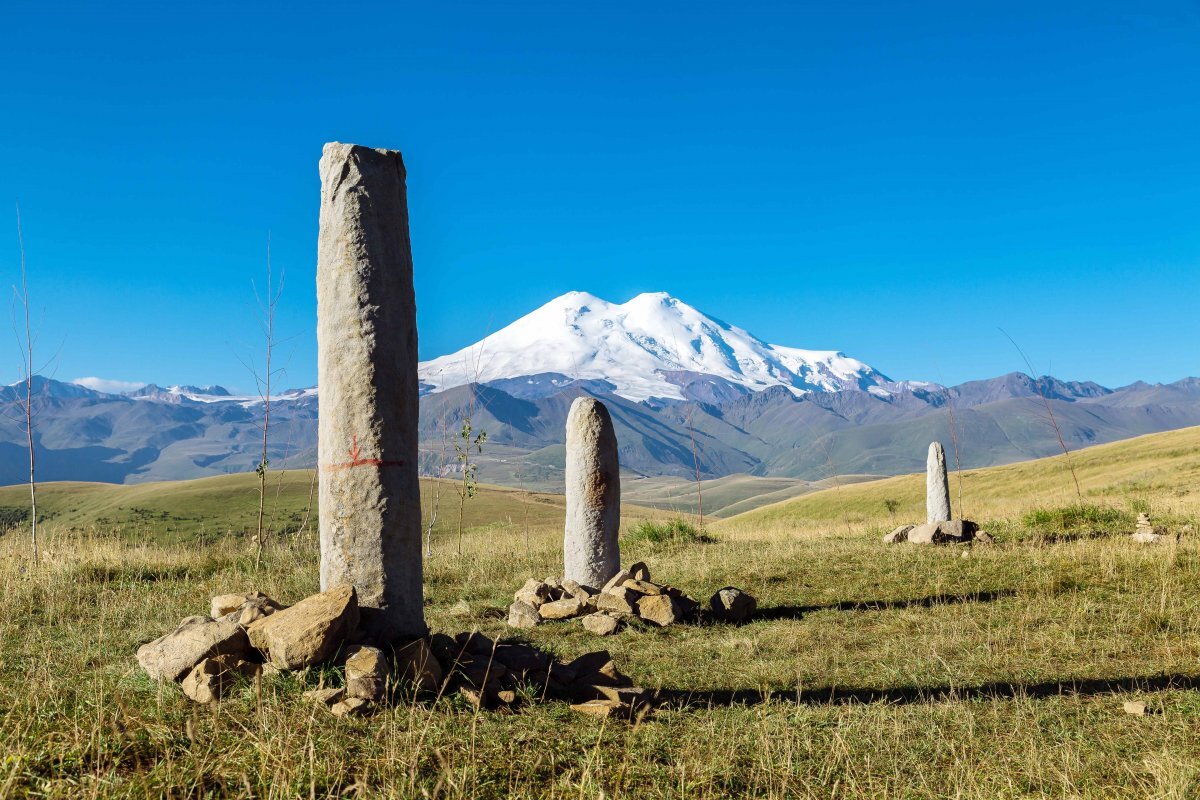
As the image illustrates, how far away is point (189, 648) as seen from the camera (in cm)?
581

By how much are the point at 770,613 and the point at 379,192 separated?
22.5 ft

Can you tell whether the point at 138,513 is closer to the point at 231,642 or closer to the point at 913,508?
the point at 913,508

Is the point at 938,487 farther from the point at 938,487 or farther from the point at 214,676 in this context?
the point at 214,676

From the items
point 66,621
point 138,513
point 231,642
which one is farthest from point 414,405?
point 138,513

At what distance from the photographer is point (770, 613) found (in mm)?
10367

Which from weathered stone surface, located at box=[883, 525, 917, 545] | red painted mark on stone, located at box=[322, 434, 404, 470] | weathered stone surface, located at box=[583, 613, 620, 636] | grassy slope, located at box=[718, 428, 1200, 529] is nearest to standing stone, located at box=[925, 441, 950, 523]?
weathered stone surface, located at box=[883, 525, 917, 545]

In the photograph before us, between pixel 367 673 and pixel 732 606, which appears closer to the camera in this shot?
pixel 367 673

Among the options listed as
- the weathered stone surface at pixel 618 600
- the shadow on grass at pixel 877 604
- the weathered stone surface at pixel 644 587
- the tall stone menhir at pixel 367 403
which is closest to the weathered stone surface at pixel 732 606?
the shadow on grass at pixel 877 604

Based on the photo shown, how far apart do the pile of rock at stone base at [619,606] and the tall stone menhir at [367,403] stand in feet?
10.1

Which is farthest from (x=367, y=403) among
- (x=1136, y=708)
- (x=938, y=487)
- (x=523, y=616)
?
(x=938, y=487)

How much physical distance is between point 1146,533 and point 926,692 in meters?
9.59

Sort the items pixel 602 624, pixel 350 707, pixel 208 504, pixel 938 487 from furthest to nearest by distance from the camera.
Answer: pixel 208 504 → pixel 938 487 → pixel 602 624 → pixel 350 707

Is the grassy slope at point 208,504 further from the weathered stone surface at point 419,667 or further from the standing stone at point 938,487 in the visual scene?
the weathered stone surface at point 419,667

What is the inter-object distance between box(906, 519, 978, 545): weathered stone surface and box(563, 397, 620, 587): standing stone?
643cm
